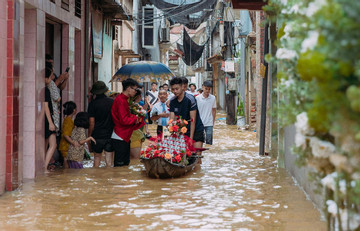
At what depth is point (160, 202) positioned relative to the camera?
25.1ft

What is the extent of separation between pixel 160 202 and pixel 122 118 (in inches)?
130

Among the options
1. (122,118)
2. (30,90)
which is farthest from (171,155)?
(30,90)

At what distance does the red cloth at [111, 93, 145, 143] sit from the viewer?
1064 cm

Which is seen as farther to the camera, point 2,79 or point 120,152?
point 120,152

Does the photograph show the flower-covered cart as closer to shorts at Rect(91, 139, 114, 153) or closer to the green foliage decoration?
shorts at Rect(91, 139, 114, 153)

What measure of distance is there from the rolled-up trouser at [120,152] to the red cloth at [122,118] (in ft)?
0.39

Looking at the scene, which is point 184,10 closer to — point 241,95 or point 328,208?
point 241,95

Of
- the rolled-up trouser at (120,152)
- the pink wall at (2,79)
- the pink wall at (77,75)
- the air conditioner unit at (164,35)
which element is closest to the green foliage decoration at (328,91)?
the pink wall at (2,79)

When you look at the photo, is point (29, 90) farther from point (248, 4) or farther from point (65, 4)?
point (248, 4)

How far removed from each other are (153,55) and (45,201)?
34810 millimetres

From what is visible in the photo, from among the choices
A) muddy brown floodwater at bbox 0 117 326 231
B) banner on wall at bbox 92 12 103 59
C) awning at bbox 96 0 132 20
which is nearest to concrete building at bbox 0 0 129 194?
muddy brown floodwater at bbox 0 117 326 231

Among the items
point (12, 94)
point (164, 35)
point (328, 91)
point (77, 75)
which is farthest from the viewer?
point (164, 35)

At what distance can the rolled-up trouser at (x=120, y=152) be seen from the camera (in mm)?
10867

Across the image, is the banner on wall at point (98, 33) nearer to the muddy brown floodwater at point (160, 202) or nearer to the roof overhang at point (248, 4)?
the roof overhang at point (248, 4)
